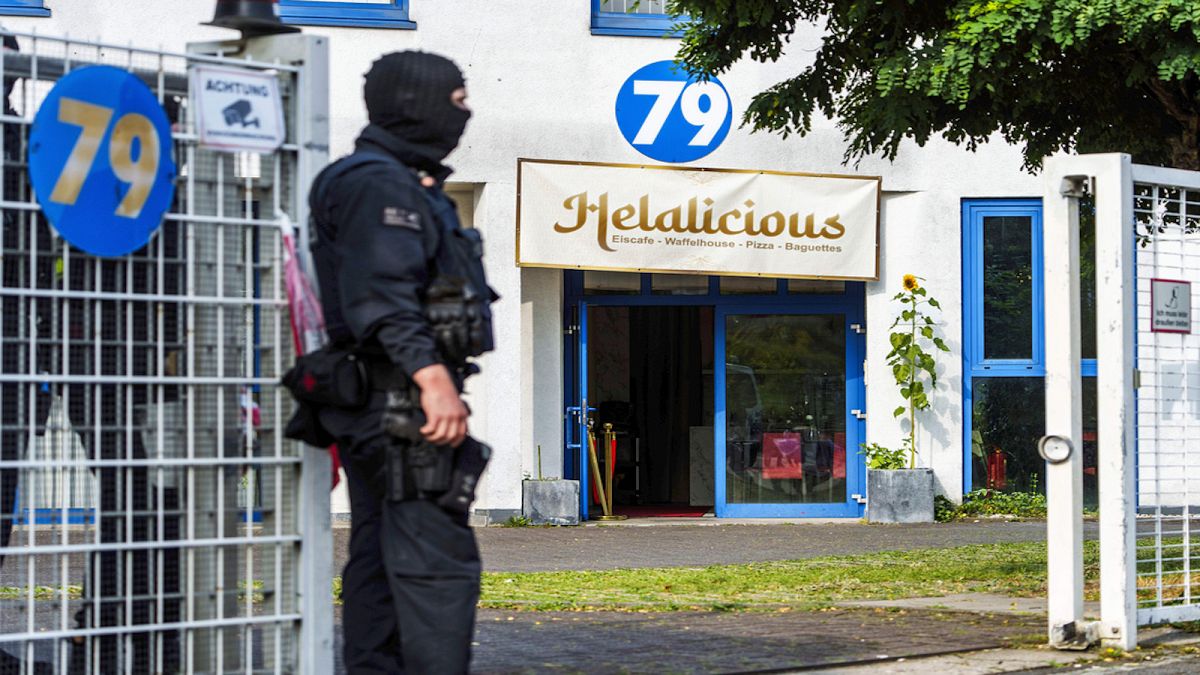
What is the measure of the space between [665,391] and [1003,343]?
363cm

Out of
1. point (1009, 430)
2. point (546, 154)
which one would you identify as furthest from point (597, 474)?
point (1009, 430)

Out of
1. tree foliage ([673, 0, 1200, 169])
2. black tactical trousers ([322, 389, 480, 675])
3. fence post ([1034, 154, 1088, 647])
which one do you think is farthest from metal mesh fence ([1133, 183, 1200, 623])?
black tactical trousers ([322, 389, 480, 675])

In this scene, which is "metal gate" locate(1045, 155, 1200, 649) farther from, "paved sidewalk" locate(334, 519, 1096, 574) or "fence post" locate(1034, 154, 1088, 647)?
"paved sidewalk" locate(334, 519, 1096, 574)

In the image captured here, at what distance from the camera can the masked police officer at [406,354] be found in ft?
13.6

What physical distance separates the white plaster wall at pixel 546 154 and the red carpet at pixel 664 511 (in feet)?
4.54

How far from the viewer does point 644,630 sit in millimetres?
7812

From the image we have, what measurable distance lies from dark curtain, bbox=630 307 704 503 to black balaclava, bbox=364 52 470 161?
1273 centimetres

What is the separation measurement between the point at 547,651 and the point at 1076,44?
4395mm

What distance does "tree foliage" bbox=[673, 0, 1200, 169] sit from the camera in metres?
8.84

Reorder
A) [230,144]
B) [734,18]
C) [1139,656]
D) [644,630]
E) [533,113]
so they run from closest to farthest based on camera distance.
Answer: [230,144] < [1139,656] < [644,630] < [734,18] < [533,113]

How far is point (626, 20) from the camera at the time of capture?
629 inches

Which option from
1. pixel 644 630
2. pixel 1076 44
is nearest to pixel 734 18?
pixel 1076 44

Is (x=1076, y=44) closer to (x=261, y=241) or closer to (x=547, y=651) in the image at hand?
(x=547, y=651)

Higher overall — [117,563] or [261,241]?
[261,241]
